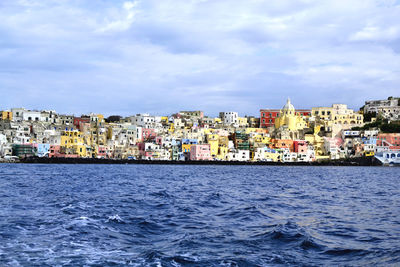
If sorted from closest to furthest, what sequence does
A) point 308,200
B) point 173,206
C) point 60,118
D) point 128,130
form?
point 173,206, point 308,200, point 128,130, point 60,118

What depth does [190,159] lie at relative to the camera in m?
103

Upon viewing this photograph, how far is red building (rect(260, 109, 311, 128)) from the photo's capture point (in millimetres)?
136250

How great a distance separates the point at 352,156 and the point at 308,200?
8695cm

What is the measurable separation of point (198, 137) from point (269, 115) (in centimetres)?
3424

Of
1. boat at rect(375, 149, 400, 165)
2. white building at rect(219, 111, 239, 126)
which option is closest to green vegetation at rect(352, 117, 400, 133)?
boat at rect(375, 149, 400, 165)

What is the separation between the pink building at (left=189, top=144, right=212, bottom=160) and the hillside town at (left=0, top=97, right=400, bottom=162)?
8.6 inches

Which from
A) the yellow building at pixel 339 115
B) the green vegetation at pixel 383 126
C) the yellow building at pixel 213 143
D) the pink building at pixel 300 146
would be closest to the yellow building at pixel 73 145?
the yellow building at pixel 213 143

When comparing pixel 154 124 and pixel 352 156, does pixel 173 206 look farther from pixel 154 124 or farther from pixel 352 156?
pixel 154 124

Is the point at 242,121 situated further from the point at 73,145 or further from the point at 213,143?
the point at 73,145

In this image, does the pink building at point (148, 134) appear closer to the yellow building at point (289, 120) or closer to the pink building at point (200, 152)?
the pink building at point (200, 152)

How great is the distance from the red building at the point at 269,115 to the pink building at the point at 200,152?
36914 millimetres

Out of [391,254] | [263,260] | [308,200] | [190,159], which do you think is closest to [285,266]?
[263,260]

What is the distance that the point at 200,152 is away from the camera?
103000 mm

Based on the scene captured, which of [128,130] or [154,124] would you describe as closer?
[128,130]
